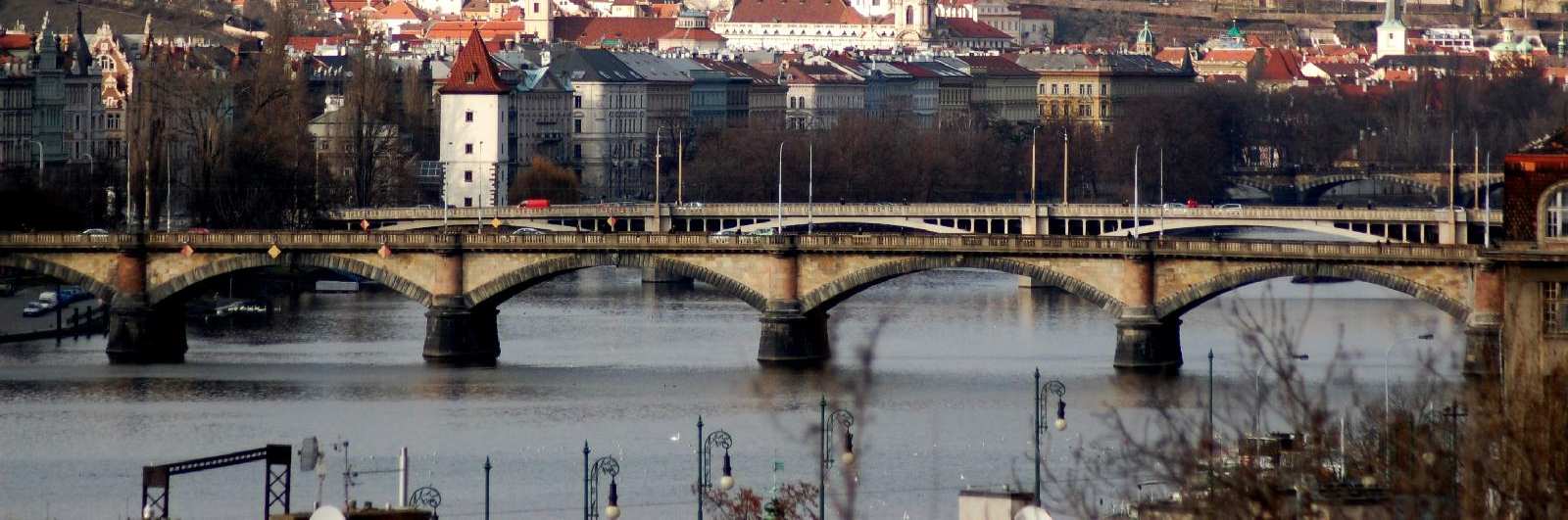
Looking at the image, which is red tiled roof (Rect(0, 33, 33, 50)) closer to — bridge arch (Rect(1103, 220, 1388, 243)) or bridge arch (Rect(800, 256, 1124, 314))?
bridge arch (Rect(1103, 220, 1388, 243))

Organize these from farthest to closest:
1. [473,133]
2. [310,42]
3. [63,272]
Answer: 1. [310,42]
2. [473,133]
3. [63,272]

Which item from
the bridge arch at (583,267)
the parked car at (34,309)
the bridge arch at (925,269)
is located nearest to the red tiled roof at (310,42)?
the parked car at (34,309)

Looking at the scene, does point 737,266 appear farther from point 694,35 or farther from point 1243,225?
point 694,35

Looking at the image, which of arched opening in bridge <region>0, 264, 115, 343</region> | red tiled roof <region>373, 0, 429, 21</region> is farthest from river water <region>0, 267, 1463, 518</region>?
red tiled roof <region>373, 0, 429, 21</region>

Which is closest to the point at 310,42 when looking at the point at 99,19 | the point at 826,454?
the point at 99,19

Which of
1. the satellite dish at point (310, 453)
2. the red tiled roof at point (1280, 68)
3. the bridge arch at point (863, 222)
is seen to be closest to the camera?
the satellite dish at point (310, 453)

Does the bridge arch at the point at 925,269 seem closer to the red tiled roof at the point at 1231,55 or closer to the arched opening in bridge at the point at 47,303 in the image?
the arched opening in bridge at the point at 47,303
